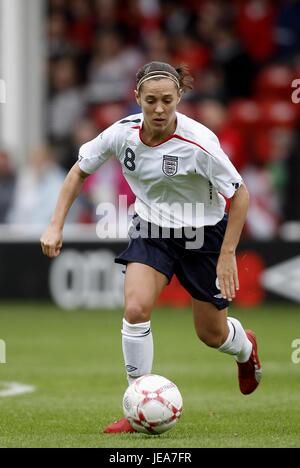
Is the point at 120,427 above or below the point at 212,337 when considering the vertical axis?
below

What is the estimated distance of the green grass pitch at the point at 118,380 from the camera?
634 cm

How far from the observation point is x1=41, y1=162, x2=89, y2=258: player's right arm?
664cm

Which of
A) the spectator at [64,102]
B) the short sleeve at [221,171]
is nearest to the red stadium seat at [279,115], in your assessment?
the spectator at [64,102]

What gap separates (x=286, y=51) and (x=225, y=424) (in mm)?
11542

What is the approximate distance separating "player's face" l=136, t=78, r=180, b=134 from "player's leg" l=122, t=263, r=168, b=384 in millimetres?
849

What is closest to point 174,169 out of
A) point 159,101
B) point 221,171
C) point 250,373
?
point 221,171

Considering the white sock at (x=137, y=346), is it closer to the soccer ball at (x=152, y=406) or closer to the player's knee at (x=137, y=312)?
the player's knee at (x=137, y=312)

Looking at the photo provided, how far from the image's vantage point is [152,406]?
6281 mm

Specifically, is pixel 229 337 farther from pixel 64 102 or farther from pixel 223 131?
pixel 64 102

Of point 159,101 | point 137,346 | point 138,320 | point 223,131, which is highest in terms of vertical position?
point 223,131

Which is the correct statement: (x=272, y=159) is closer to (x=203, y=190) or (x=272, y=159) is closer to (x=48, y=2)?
(x=48, y=2)

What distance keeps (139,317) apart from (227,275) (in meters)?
0.54

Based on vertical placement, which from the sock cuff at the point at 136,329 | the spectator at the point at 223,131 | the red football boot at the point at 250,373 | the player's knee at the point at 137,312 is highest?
the spectator at the point at 223,131
